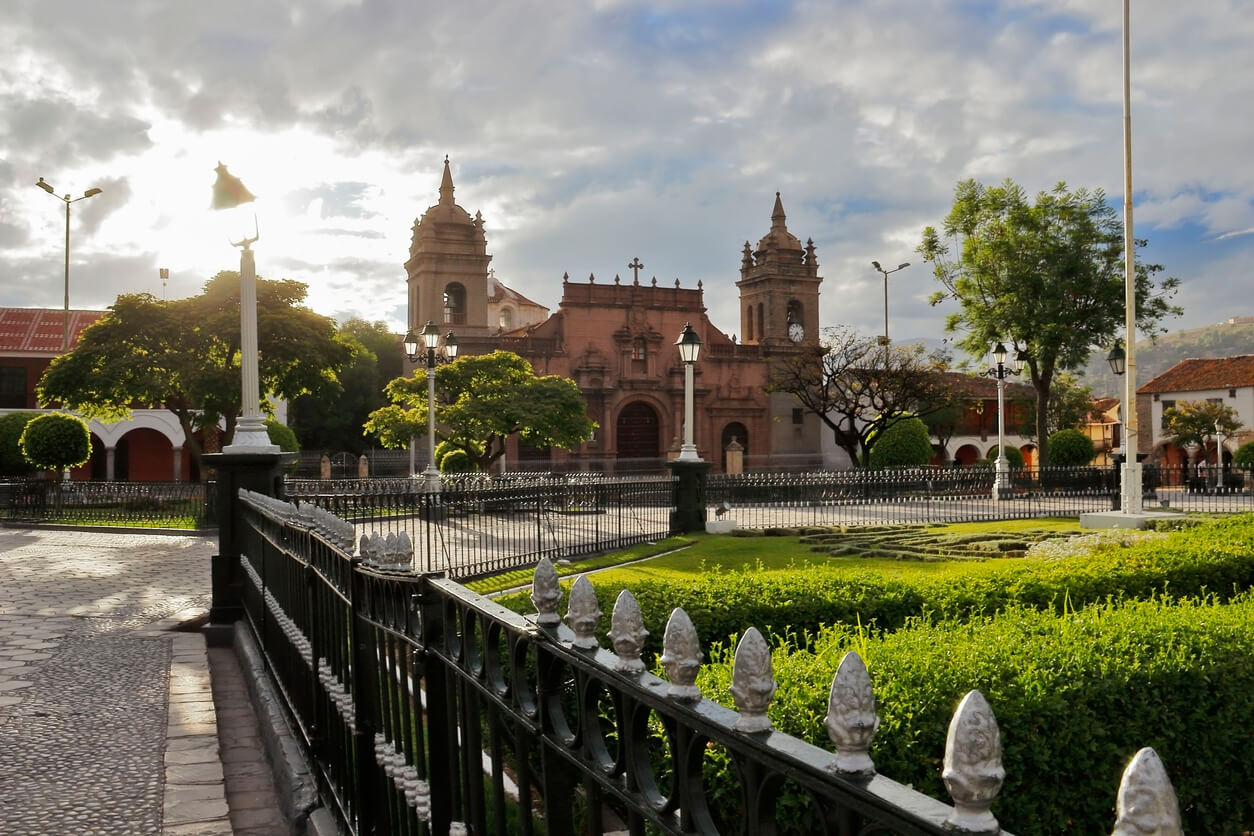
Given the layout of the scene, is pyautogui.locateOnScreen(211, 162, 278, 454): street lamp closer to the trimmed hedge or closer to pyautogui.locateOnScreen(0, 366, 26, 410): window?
the trimmed hedge

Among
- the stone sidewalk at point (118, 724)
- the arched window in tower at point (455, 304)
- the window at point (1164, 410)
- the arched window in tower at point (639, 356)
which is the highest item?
the arched window in tower at point (455, 304)

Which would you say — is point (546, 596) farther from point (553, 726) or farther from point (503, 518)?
point (503, 518)

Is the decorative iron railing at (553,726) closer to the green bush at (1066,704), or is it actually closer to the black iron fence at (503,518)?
the green bush at (1066,704)

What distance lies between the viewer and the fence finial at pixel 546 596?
1.98m

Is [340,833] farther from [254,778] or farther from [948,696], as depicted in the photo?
[948,696]

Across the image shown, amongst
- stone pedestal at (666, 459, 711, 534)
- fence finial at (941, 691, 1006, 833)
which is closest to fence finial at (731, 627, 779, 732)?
fence finial at (941, 691, 1006, 833)

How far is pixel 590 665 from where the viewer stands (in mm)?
1763

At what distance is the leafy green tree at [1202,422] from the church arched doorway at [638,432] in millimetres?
25766

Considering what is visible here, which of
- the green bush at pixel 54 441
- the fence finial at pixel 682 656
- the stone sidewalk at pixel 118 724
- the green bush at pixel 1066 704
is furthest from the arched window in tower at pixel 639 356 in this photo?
the fence finial at pixel 682 656

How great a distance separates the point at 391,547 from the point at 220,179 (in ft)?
22.8

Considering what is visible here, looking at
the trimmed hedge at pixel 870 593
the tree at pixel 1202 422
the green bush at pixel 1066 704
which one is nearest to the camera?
the green bush at pixel 1066 704

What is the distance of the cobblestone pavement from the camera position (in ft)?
15.3

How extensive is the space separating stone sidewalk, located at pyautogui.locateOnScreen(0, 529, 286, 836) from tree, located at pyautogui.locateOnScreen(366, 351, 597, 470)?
65.2ft

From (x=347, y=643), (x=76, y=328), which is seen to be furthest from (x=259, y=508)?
(x=76, y=328)
